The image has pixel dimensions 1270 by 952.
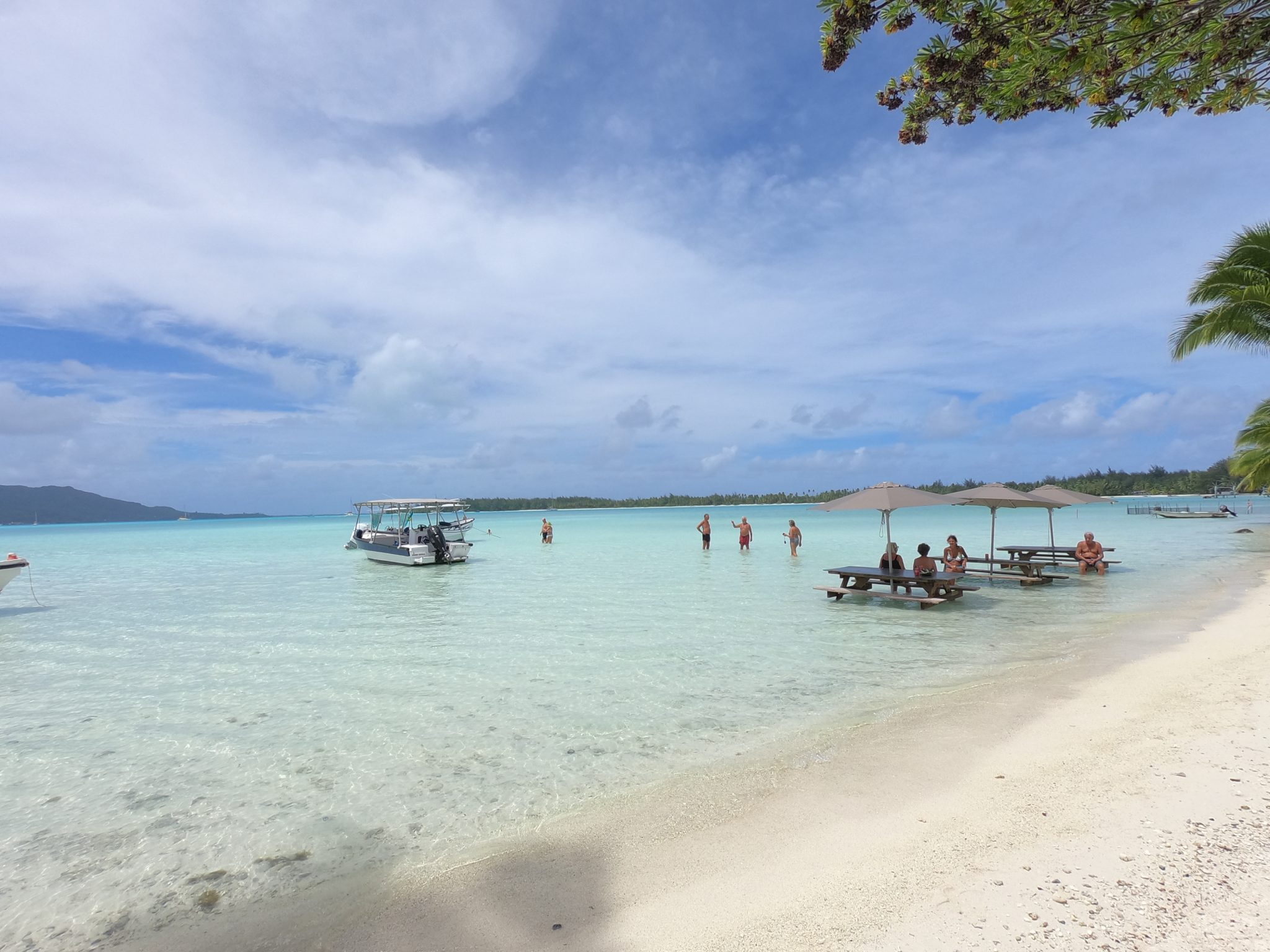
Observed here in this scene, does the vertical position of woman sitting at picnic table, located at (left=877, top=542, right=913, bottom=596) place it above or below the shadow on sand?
above

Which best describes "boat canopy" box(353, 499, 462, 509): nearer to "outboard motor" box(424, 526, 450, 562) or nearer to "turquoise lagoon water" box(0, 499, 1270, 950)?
"outboard motor" box(424, 526, 450, 562)

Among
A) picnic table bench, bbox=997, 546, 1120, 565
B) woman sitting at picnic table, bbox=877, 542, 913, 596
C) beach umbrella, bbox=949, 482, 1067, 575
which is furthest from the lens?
picnic table bench, bbox=997, 546, 1120, 565

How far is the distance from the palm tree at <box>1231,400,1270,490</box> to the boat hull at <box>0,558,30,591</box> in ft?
118

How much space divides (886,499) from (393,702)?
9555 millimetres

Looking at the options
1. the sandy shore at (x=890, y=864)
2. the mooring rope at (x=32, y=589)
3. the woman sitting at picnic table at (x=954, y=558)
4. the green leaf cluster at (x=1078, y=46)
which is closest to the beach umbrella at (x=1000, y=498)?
the woman sitting at picnic table at (x=954, y=558)

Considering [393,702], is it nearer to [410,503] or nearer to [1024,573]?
[1024,573]

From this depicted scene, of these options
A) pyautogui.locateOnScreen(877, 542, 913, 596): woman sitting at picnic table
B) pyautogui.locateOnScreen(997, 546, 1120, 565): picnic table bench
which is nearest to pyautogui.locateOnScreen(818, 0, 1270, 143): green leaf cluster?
pyautogui.locateOnScreen(877, 542, 913, 596): woman sitting at picnic table

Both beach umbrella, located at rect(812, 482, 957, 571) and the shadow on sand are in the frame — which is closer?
the shadow on sand

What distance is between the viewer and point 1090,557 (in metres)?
17.2

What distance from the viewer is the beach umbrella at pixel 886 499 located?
41.3ft

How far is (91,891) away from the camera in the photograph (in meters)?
4.04

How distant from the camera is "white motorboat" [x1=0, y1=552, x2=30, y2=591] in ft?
50.5

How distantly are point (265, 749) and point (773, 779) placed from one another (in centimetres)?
493

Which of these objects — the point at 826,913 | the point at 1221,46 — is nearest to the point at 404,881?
the point at 826,913
